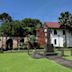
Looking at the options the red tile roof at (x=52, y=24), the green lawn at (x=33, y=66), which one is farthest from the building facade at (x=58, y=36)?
the green lawn at (x=33, y=66)

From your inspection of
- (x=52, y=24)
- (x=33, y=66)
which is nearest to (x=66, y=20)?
(x=52, y=24)

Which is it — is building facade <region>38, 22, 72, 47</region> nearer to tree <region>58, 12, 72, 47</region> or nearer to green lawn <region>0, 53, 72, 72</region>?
tree <region>58, 12, 72, 47</region>

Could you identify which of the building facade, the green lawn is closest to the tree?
the building facade

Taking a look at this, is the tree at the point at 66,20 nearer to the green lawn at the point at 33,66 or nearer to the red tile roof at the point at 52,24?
the red tile roof at the point at 52,24

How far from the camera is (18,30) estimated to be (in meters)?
75.8

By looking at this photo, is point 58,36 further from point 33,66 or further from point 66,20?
point 33,66

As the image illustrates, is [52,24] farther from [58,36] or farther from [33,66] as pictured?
[33,66]

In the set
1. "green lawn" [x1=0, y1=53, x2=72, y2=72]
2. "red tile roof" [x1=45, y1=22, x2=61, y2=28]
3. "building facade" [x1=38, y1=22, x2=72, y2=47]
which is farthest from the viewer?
"building facade" [x1=38, y1=22, x2=72, y2=47]

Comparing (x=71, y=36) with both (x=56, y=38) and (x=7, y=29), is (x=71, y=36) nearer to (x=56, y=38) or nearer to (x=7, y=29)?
(x=56, y=38)

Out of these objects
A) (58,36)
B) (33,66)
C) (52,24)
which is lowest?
(33,66)

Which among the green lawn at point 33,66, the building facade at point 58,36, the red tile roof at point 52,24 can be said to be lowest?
the green lawn at point 33,66

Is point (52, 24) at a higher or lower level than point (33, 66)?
higher

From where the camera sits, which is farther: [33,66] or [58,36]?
[58,36]

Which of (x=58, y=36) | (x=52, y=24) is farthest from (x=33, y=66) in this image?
(x=52, y=24)
